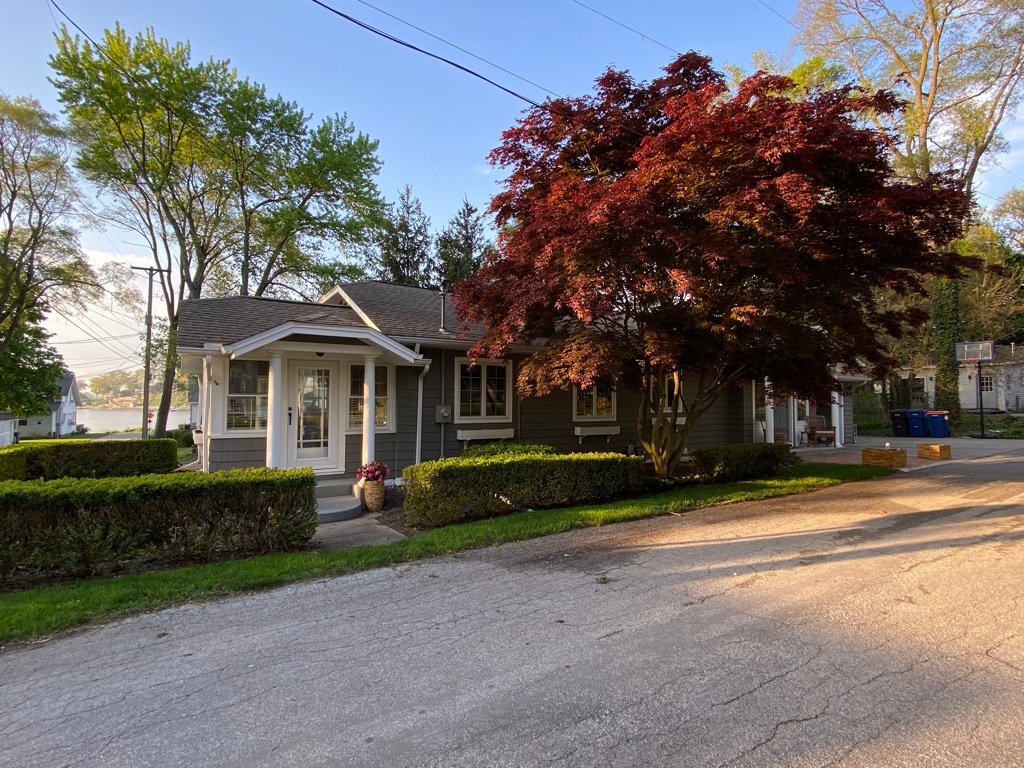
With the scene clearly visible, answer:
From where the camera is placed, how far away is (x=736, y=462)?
35.6 ft

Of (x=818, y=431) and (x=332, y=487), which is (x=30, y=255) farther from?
(x=818, y=431)

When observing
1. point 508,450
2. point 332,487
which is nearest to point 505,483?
point 508,450

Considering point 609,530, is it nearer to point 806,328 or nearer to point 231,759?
point 806,328

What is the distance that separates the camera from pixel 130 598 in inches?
177

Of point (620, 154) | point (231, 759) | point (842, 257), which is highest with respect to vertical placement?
point (620, 154)

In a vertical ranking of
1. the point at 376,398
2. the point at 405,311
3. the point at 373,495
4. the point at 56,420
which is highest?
the point at 405,311

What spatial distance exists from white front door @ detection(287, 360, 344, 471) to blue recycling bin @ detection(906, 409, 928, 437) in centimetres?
2383

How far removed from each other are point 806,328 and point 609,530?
14.9 ft

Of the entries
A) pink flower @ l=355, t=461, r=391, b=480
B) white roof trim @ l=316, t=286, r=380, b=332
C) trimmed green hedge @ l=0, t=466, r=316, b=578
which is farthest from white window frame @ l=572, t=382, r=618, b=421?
trimmed green hedge @ l=0, t=466, r=316, b=578

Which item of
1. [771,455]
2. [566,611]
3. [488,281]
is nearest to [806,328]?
[771,455]

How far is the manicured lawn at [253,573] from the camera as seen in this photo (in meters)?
4.16

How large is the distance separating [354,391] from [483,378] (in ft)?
8.62

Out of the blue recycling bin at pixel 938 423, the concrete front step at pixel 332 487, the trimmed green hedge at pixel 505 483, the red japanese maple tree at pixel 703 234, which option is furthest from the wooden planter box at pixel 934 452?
the concrete front step at pixel 332 487

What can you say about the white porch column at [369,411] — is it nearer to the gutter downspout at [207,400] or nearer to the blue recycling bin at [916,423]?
the gutter downspout at [207,400]
